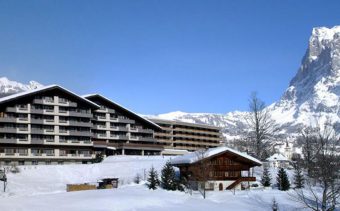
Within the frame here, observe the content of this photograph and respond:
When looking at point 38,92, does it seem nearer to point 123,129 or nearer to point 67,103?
point 67,103

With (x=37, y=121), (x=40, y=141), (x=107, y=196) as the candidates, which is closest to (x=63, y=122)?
(x=37, y=121)

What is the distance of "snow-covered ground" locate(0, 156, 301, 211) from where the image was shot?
137 feet

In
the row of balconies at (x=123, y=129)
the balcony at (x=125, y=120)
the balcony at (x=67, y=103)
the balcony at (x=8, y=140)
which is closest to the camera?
the balcony at (x=8, y=140)

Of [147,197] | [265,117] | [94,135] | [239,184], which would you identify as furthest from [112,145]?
[147,197]

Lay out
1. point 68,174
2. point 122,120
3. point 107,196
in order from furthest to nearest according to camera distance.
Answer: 1. point 122,120
2. point 68,174
3. point 107,196

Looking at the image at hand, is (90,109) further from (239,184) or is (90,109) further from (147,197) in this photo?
(147,197)

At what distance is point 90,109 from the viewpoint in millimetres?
98500

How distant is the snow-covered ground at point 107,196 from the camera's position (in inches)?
1642

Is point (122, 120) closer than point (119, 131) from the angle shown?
No

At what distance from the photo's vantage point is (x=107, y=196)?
46.8 metres

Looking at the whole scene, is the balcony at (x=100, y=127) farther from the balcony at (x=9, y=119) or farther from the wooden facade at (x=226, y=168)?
the wooden facade at (x=226, y=168)

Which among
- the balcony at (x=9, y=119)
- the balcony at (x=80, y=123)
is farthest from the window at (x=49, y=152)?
the balcony at (x=9, y=119)

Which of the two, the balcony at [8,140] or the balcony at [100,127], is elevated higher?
the balcony at [100,127]

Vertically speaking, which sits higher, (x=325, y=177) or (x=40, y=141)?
(x=40, y=141)
